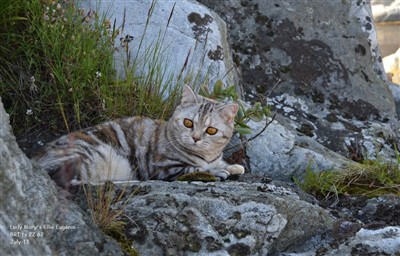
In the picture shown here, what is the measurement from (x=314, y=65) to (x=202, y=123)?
258cm

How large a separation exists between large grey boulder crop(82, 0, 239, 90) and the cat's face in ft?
3.10

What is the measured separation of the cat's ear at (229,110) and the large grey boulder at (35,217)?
6.13 feet

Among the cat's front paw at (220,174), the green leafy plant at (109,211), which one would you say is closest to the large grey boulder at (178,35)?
the cat's front paw at (220,174)

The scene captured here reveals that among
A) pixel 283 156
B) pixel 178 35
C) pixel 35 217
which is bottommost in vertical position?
pixel 283 156

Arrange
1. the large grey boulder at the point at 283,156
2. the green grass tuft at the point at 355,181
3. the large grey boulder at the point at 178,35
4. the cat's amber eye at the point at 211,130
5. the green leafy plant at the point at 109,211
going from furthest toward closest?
the large grey boulder at the point at 178,35 → the large grey boulder at the point at 283,156 → the cat's amber eye at the point at 211,130 → the green grass tuft at the point at 355,181 → the green leafy plant at the point at 109,211

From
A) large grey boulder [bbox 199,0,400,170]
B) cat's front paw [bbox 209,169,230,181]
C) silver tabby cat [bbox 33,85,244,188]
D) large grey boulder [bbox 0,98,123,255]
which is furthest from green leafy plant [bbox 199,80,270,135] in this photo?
large grey boulder [bbox 0,98,123,255]

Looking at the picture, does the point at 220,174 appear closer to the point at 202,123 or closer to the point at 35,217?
the point at 202,123

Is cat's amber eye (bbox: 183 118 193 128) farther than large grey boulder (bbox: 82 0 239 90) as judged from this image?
No

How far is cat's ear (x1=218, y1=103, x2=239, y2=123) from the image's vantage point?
182 inches

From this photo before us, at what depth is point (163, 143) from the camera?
4566 mm

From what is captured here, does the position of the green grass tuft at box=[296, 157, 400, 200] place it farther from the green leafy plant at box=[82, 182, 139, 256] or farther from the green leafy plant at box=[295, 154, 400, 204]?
the green leafy plant at box=[82, 182, 139, 256]

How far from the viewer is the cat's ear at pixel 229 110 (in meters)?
4.62

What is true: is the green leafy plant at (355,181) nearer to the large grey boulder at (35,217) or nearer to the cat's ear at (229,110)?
the cat's ear at (229,110)

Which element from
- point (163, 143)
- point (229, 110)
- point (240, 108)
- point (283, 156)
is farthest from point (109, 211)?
point (283, 156)
